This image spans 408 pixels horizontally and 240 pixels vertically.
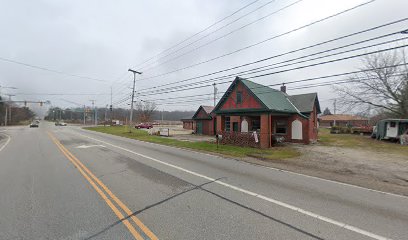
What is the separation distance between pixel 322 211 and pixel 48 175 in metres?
8.82

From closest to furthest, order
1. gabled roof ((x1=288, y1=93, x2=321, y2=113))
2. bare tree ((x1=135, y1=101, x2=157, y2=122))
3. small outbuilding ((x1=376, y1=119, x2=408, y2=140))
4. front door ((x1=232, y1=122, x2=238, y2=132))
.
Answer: gabled roof ((x1=288, y1=93, x2=321, y2=113)) → small outbuilding ((x1=376, y1=119, x2=408, y2=140)) → front door ((x1=232, y1=122, x2=238, y2=132)) → bare tree ((x1=135, y1=101, x2=157, y2=122))

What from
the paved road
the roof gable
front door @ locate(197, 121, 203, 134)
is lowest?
the paved road

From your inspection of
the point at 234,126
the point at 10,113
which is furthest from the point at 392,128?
the point at 10,113

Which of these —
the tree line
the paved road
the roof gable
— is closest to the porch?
the roof gable

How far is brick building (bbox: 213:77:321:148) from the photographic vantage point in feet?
64.3

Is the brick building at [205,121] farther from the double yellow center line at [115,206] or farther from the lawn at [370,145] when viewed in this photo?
the double yellow center line at [115,206]

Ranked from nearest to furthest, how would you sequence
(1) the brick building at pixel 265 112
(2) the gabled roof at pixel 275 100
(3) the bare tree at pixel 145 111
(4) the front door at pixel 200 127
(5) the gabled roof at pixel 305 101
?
(1) the brick building at pixel 265 112 < (2) the gabled roof at pixel 275 100 < (5) the gabled roof at pixel 305 101 < (4) the front door at pixel 200 127 < (3) the bare tree at pixel 145 111

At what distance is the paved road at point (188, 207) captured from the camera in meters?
4.19

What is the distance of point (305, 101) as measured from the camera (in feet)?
86.1

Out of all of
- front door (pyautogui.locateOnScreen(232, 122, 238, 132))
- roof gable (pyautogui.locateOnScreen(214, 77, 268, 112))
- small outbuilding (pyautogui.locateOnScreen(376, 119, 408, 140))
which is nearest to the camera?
roof gable (pyautogui.locateOnScreen(214, 77, 268, 112))

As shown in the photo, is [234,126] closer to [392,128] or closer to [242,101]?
[242,101]

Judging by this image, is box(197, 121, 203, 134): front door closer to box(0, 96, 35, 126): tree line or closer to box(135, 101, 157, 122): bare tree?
box(135, 101, 157, 122): bare tree

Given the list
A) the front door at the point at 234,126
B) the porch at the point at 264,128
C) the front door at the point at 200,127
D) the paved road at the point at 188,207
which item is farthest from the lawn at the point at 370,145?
the front door at the point at 200,127

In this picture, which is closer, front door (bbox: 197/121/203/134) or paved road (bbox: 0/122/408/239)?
paved road (bbox: 0/122/408/239)
